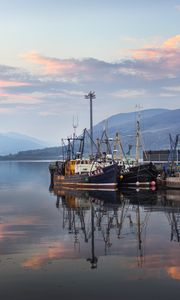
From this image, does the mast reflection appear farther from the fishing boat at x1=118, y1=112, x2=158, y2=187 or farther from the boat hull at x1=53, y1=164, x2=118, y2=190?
the fishing boat at x1=118, y1=112, x2=158, y2=187

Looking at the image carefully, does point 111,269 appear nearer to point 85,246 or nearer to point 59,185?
point 85,246

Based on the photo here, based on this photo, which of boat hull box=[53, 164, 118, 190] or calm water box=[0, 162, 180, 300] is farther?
boat hull box=[53, 164, 118, 190]

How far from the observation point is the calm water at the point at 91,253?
69.2 feet

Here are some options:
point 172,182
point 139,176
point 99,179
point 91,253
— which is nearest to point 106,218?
point 91,253

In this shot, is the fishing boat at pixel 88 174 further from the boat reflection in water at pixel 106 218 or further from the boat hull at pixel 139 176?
the boat reflection in water at pixel 106 218

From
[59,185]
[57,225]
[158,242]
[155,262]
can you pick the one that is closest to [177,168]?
[59,185]

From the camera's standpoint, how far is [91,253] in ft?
92.7

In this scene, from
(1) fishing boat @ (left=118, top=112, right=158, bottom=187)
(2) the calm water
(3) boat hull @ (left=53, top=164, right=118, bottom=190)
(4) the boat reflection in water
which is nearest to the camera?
(2) the calm water

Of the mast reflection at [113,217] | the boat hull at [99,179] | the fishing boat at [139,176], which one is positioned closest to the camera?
the mast reflection at [113,217]

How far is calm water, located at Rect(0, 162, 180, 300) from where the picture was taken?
21.1 m

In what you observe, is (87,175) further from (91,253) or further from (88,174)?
(91,253)

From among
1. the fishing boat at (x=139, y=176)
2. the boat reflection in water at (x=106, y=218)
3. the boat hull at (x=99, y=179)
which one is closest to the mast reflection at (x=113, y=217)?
the boat reflection in water at (x=106, y=218)

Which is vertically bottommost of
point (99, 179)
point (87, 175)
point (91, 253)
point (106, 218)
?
point (106, 218)

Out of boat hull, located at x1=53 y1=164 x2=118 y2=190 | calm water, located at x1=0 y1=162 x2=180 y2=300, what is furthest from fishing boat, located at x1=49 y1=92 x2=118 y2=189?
calm water, located at x1=0 y1=162 x2=180 y2=300
